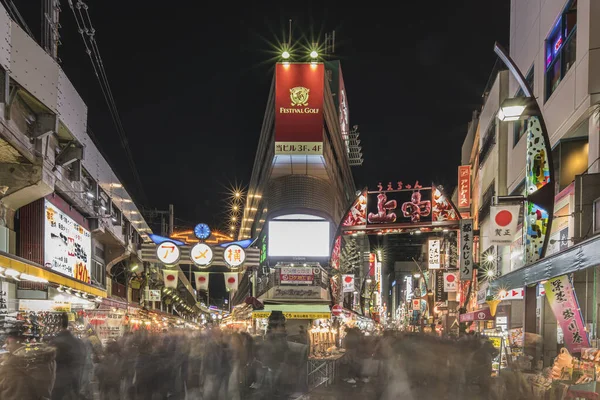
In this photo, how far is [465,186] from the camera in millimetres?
34281

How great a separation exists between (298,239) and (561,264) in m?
29.9

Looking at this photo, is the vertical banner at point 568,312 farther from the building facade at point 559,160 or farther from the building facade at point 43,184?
the building facade at point 43,184

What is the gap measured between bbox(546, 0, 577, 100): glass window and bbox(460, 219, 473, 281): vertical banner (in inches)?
318

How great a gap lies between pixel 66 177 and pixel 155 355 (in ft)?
32.0

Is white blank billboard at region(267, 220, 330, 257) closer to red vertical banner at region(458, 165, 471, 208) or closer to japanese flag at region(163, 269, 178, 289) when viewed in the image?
red vertical banner at region(458, 165, 471, 208)

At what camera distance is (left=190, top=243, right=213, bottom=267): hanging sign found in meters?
19.6

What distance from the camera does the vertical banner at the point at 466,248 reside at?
23.4 meters

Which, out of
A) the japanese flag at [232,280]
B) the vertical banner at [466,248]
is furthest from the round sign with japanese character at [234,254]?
the vertical banner at [466,248]

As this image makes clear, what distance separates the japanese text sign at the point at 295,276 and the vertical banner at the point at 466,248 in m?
9.81

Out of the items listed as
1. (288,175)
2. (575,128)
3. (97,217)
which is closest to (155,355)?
(575,128)

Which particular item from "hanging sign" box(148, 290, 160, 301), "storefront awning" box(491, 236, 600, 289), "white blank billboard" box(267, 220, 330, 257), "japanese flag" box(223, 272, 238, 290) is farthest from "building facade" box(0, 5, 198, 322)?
"white blank billboard" box(267, 220, 330, 257)

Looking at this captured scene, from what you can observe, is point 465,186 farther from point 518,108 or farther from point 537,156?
point 518,108

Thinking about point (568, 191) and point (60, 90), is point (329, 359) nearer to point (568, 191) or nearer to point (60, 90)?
point (568, 191)

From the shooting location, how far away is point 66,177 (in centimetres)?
1673
